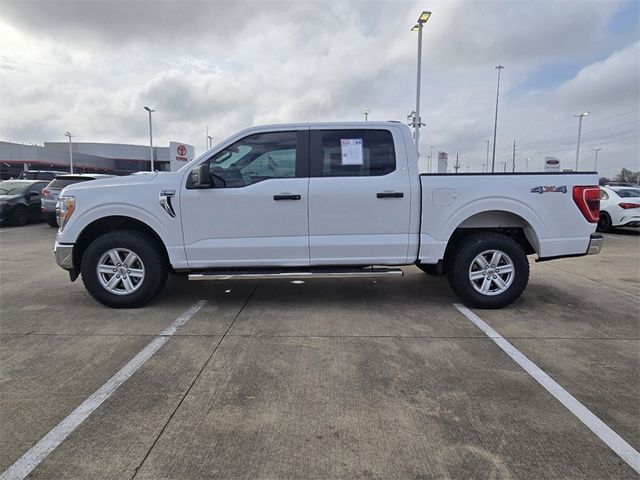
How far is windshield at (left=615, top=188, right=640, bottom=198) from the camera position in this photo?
1354cm

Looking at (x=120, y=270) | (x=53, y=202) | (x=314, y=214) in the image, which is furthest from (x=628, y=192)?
(x=53, y=202)

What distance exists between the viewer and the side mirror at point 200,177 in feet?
16.3

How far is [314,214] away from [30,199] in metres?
14.1

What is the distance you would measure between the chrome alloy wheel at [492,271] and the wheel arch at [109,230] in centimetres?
365

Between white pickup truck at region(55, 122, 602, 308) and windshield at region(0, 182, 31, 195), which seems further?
windshield at region(0, 182, 31, 195)

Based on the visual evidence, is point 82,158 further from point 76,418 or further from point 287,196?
point 76,418

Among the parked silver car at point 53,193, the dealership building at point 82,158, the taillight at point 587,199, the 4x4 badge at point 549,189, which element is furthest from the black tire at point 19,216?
the dealership building at point 82,158

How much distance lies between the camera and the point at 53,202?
43.8 ft

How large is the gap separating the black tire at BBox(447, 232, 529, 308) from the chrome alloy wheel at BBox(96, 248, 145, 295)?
371cm

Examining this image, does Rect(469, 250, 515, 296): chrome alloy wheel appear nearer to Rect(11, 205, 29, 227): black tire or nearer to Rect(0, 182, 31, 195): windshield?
Rect(11, 205, 29, 227): black tire

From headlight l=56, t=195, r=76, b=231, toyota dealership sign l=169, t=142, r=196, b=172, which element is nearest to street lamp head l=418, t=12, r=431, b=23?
toyota dealership sign l=169, t=142, r=196, b=172

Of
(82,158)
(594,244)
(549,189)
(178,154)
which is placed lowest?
(594,244)

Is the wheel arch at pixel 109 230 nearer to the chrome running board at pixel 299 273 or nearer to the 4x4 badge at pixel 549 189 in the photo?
the chrome running board at pixel 299 273

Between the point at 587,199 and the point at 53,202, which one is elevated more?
the point at 587,199
